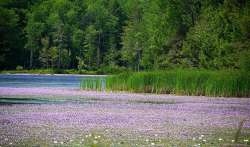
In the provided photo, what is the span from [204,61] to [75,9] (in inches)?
2105

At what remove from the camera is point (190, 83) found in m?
25.9

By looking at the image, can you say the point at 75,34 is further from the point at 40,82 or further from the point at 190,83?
the point at 190,83

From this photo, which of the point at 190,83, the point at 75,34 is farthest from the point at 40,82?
the point at 75,34

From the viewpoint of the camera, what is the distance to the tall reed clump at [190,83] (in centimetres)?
2475

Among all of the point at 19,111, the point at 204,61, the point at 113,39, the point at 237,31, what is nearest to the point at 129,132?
the point at 19,111

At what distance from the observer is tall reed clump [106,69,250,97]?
2475 cm

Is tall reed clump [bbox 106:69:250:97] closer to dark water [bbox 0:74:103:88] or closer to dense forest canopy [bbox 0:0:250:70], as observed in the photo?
dark water [bbox 0:74:103:88]

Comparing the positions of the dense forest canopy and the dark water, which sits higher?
the dense forest canopy

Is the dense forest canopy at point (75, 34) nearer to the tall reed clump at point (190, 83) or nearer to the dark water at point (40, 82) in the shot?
the dark water at point (40, 82)

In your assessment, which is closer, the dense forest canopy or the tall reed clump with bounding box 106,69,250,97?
the tall reed clump with bounding box 106,69,250,97

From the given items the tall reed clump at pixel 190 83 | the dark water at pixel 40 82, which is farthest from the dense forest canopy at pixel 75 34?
the tall reed clump at pixel 190 83

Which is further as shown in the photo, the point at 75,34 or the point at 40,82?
the point at 75,34

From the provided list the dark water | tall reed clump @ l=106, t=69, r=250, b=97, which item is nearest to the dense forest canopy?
the dark water

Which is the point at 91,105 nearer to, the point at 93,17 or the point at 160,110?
the point at 160,110
